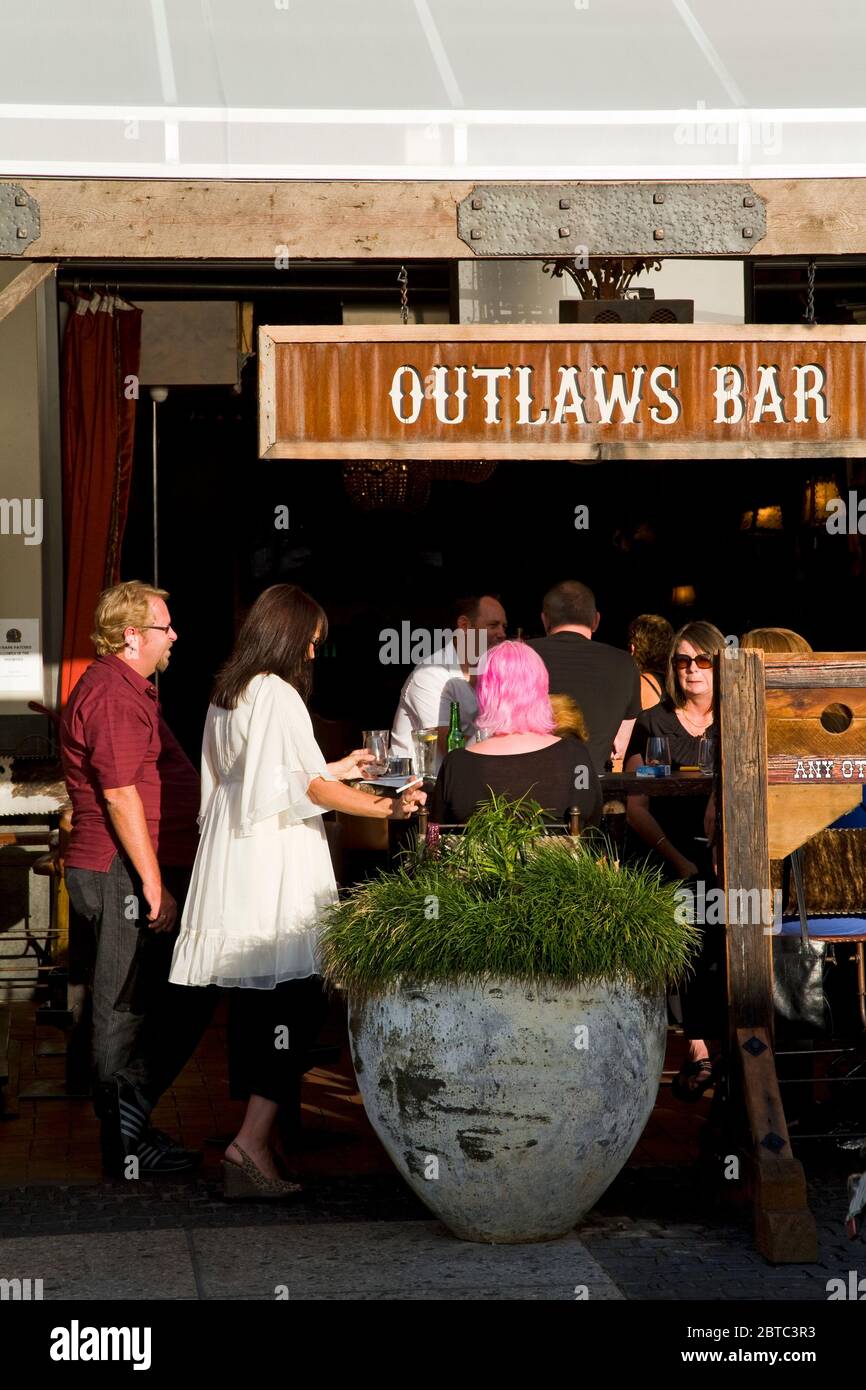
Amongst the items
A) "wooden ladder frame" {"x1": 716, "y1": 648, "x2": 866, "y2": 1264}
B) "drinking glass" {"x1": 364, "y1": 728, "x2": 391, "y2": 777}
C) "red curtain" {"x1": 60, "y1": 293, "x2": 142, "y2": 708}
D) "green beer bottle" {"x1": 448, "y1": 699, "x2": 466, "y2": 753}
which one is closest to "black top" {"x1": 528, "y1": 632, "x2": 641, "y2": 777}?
"green beer bottle" {"x1": 448, "y1": 699, "x2": 466, "y2": 753}

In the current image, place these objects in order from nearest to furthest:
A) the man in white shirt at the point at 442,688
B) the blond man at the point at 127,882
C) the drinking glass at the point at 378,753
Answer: the blond man at the point at 127,882 → the drinking glass at the point at 378,753 → the man in white shirt at the point at 442,688

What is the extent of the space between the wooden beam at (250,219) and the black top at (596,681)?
7.29ft

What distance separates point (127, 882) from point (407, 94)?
8.36 feet

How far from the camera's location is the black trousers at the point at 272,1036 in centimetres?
492

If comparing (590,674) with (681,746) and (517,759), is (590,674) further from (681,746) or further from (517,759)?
(517,759)

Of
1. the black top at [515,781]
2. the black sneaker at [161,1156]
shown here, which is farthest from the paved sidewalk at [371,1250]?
the black top at [515,781]

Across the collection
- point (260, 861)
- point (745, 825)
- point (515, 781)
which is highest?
point (515, 781)

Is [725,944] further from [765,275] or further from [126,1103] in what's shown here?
[765,275]

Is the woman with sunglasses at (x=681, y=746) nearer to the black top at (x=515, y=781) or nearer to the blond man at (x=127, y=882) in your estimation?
the black top at (x=515, y=781)

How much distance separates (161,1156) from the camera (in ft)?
17.1

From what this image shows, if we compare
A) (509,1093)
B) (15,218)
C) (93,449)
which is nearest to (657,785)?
(509,1093)

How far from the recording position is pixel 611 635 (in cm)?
1140
